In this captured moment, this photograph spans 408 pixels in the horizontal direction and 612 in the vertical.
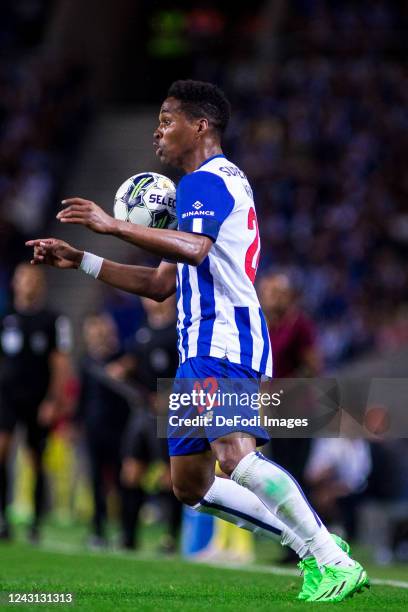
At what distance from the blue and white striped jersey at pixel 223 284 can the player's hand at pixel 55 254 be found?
484 millimetres

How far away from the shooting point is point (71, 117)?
77.0 ft

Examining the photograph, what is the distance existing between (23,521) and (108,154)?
34.1 ft

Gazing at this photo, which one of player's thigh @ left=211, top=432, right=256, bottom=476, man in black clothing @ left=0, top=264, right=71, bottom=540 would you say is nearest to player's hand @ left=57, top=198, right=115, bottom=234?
player's thigh @ left=211, top=432, right=256, bottom=476

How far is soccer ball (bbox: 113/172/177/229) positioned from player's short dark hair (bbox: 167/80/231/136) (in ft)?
1.37

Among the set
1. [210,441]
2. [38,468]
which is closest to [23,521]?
[38,468]

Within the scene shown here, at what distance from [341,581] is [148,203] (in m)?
1.94

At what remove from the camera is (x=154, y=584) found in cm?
652

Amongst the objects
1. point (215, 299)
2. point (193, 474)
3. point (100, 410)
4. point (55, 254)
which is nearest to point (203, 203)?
point (215, 299)

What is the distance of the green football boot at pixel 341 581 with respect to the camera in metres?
5.35

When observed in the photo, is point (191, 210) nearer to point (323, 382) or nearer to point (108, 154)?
point (323, 382)

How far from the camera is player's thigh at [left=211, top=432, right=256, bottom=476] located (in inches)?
211

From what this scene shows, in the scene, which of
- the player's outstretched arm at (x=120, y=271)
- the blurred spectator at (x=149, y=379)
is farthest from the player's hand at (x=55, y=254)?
the blurred spectator at (x=149, y=379)

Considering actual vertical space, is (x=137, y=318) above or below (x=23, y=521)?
above

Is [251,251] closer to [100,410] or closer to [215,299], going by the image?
[215,299]
